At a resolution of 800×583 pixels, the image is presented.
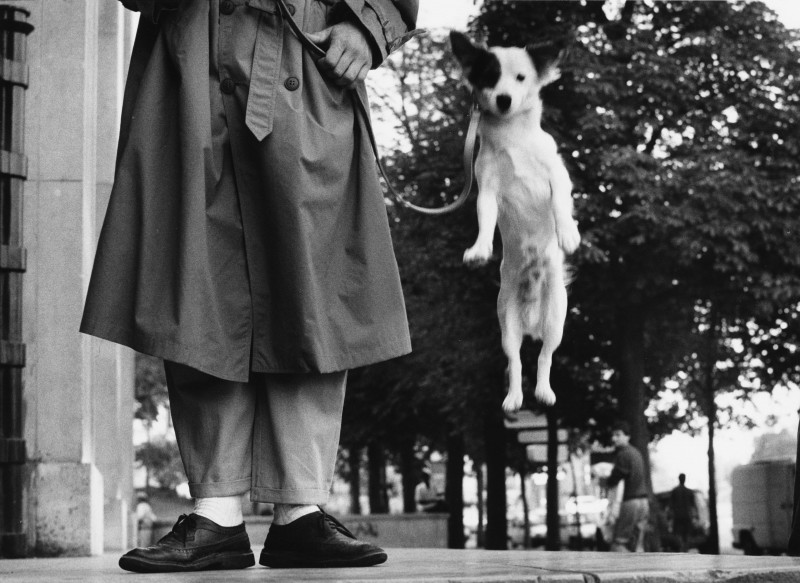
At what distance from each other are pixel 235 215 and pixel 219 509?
0.86 meters

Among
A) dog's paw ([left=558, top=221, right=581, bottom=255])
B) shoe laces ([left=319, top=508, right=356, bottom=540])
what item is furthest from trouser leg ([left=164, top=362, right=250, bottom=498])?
dog's paw ([left=558, top=221, right=581, bottom=255])

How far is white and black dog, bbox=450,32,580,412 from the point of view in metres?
4.31

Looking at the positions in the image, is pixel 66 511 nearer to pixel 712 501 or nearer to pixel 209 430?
pixel 209 430

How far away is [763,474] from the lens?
104 feet

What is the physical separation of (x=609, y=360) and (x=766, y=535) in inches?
322

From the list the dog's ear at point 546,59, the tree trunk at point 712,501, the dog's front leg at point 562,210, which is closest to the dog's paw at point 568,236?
the dog's front leg at point 562,210

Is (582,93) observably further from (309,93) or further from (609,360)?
(309,93)

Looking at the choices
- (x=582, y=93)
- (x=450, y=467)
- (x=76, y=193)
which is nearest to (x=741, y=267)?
(x=582, y=93)

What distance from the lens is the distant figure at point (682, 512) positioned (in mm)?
27188

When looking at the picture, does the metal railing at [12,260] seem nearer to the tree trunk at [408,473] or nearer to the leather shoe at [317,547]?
the leather shoe at [317,547]

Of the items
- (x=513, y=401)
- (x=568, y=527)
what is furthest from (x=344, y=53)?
(x=568, y=527)

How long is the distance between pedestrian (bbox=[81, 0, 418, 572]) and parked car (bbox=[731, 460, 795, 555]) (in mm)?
26609

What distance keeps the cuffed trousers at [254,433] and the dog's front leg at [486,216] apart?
706 mm

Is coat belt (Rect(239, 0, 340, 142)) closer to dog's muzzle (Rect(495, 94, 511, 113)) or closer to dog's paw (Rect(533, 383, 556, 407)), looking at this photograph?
dog's muzzle (Rect(495, 94, 511, 113))
